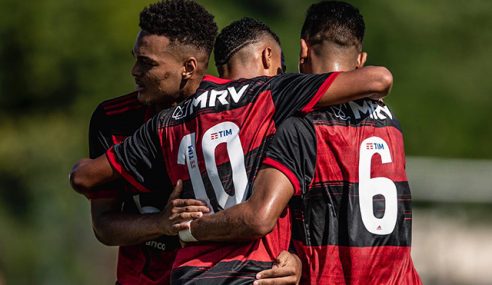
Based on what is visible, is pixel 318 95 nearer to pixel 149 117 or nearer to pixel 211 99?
pixel 211 99

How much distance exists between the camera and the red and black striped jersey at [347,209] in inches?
253

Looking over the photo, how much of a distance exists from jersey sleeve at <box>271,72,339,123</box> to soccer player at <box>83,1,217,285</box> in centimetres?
76

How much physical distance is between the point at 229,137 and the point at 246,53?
3.34 feet

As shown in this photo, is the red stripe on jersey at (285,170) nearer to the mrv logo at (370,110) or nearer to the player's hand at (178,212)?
the player's hand at (178,212)

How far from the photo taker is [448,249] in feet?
52.3

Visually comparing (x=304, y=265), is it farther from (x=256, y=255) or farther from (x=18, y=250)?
(x=18, y=250)

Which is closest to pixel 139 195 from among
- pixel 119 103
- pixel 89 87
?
pixel 119 103

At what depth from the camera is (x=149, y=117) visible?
23.5 feet

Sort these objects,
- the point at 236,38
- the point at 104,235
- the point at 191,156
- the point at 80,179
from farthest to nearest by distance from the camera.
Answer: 1. the point at 236,38
2. the point at 104,235
3. the point at 80,179
4. the point at 191,156

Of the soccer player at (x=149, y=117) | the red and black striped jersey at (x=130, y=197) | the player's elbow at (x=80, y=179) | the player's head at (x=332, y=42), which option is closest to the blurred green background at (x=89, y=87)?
the red and black striped jersey at (x=130, y=197)

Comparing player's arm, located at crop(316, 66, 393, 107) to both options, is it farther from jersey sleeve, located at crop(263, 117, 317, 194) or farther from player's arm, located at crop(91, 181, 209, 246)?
player's arm, located at crop(91, 181, 209, 246)

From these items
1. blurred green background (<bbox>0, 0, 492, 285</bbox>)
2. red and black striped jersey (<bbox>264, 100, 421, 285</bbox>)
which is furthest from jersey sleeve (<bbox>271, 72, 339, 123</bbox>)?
blurred green background (<bbox>0, 0, 492, 285</bbox>)

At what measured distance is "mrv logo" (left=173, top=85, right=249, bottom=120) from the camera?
250 inches

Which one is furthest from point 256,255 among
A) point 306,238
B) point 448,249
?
point 448,249
